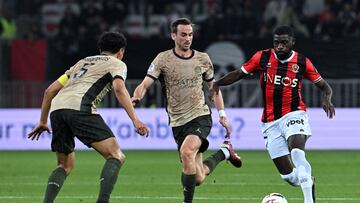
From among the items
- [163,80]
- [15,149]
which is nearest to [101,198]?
[163,80]

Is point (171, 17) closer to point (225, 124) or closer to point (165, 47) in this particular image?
point (165, 47)

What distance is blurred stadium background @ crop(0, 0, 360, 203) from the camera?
930 inches

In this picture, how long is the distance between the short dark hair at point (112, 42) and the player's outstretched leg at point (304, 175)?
2.32 meters

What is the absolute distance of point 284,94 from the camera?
1259cm

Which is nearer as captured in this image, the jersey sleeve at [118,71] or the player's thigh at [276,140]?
the jersey sleeve at [118,71]

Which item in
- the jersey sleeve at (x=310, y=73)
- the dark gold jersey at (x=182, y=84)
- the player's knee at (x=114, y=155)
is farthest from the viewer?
the dark gold jersey at (x=182, y=84)

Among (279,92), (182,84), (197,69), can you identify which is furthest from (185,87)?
(279,92)

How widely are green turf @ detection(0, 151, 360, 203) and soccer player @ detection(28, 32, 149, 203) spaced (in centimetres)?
214

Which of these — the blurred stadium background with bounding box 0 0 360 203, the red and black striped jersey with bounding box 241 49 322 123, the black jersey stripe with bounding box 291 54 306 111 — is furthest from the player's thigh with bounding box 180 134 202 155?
the blurred stadium background with bounding box 0 0 360 203

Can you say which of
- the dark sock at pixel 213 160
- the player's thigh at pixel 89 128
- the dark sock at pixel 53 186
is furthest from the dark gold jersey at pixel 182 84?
the dark sock at pixel 53 186

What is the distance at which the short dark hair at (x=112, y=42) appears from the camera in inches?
449

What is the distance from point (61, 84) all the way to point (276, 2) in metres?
16.8

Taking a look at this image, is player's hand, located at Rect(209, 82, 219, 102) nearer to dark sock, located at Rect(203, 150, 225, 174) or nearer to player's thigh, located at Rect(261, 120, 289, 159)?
player's thigh, located at Rect(261, 120, 289, 159)

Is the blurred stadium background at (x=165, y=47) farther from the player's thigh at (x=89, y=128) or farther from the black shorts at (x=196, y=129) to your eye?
the player's thigh at (x=89, y=128)
